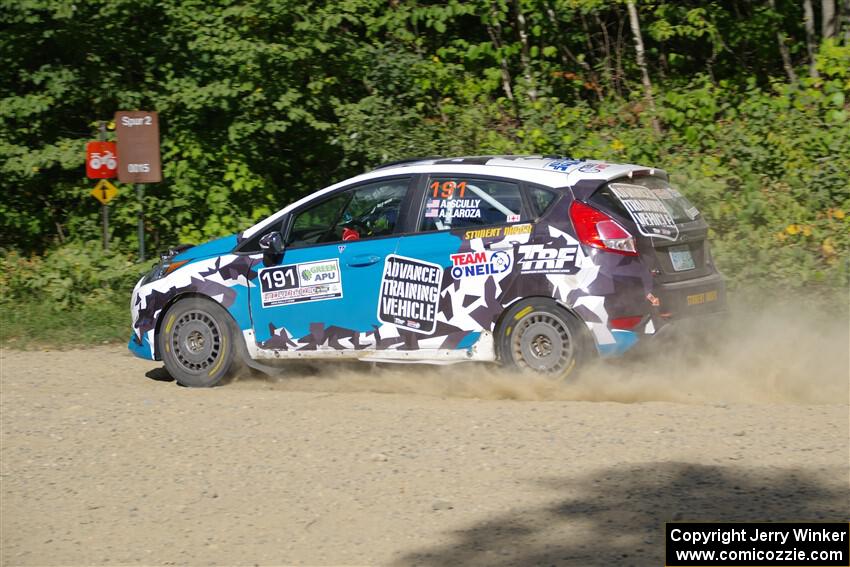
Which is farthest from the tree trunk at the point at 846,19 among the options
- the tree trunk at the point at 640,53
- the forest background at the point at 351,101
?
the tree trunk at the point at 640,53

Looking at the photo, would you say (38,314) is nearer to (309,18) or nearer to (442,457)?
(309,18)

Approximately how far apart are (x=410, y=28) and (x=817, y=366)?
401 inches

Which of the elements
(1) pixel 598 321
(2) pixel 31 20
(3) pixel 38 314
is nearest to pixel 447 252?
(1) pixel 598 321

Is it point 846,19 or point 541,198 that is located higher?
point 846,19

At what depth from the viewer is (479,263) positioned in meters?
8.53

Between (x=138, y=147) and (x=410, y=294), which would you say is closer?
(x=410, y=294)

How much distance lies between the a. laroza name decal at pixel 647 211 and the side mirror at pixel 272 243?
2.70 meters

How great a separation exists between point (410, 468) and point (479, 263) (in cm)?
227

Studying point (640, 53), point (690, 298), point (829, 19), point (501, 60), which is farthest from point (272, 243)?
point (829, 19)

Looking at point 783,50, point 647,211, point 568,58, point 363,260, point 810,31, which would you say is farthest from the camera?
point 568,58

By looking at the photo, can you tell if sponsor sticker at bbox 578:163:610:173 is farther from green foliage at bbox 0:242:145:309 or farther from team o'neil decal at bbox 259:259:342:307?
green foliage at bbox 0:242:145:309

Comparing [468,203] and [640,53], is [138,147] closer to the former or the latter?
[468,203]

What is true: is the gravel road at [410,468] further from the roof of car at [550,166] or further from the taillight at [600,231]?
the roof of car at [550,166]

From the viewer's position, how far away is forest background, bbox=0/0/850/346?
45.2 ft
